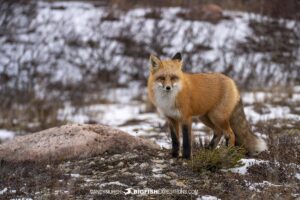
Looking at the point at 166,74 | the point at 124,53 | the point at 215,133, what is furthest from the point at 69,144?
the point at 124,53

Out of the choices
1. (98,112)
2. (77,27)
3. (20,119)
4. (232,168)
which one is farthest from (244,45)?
(232,168)

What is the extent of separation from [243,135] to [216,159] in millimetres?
1148

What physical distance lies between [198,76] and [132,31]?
40.5 ft

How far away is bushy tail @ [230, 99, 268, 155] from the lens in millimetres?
6941

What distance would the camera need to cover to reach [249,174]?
607cm

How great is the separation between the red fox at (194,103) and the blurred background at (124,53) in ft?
15.1

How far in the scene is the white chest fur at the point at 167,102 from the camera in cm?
627

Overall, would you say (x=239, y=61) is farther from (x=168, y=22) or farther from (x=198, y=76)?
(x=198, y=76)

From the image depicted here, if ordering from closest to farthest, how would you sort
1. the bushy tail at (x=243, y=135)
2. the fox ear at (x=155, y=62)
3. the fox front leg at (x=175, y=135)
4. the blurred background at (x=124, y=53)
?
the fox ear at (x=155, y=62)
the fox front leg at (x=175, y=135)
the bushy tail at (x=243, y=135)
the blurred background at (x=124, y=53)

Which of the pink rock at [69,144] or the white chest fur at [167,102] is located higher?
the white chest fur at [167,102]

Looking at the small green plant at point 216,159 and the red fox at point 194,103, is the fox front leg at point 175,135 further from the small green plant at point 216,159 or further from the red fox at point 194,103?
the small green plant at point 216,159

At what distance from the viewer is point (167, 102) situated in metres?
6.29

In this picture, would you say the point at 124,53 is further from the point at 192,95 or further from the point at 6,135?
the point at 192,95

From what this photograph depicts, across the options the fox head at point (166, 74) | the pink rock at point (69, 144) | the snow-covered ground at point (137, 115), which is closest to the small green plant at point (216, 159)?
the fox head at point (166, 74)
